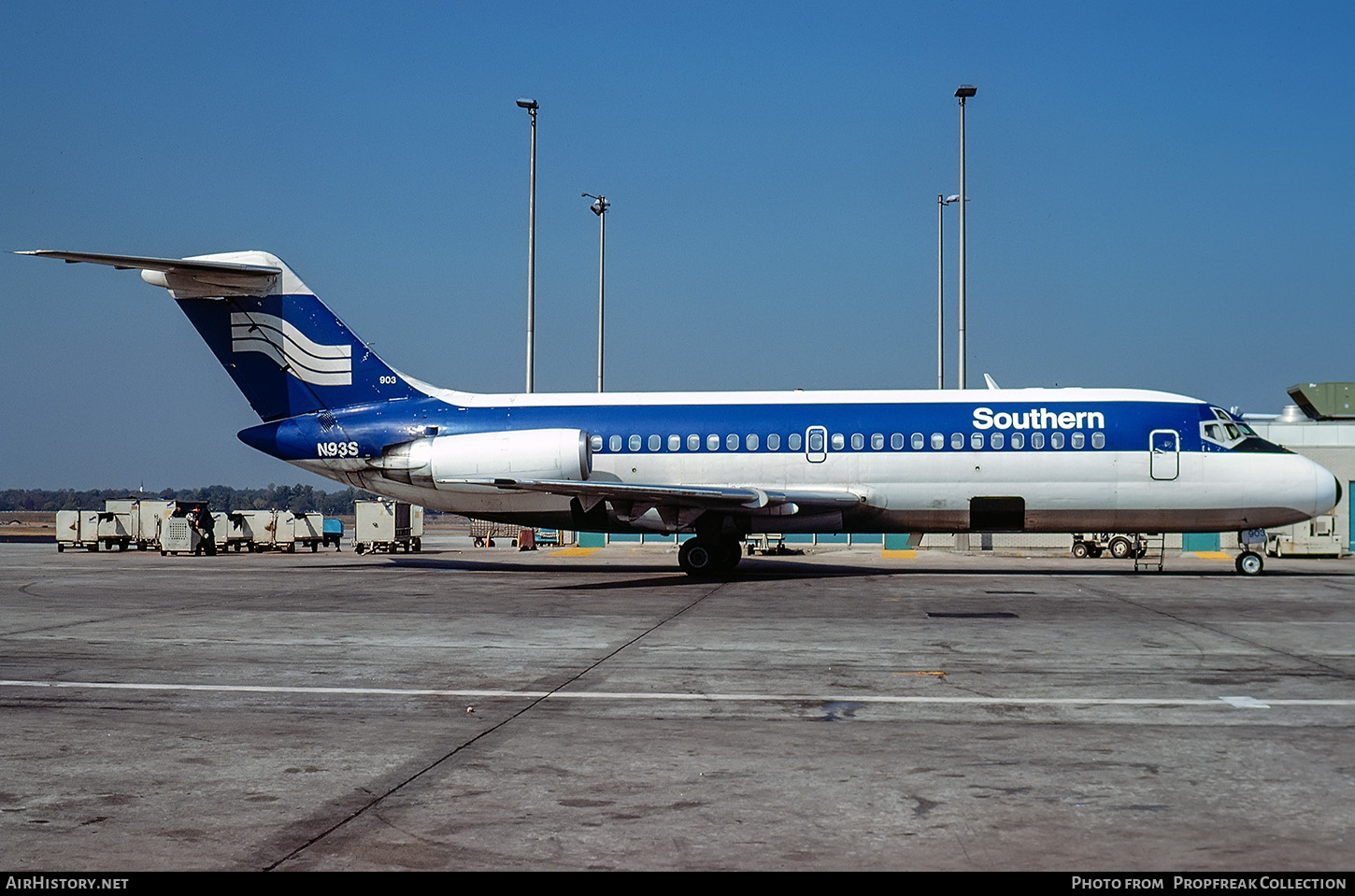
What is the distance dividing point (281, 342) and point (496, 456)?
6.33m

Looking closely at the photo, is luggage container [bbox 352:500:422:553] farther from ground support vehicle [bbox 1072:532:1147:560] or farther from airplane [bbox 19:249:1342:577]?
ground support vehicle [bbox 1072:532:1147:560]

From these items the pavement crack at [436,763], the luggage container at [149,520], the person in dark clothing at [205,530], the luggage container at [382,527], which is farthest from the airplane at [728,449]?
the luggage container at [149,520]

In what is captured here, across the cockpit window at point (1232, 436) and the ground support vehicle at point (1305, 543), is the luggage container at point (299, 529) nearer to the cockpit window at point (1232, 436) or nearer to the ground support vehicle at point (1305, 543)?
the cockpit window at point (1232, 436)

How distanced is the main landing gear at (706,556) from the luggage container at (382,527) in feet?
56.1

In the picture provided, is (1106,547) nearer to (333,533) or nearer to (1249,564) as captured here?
(1249,564)

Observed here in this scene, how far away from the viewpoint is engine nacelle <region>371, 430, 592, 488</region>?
2516cm

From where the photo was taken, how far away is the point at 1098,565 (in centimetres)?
3052

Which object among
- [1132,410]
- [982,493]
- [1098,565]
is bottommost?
[1098,565]

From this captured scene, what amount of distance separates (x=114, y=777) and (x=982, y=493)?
20.6 m

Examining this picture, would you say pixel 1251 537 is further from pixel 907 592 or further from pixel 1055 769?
pixel 1055 769

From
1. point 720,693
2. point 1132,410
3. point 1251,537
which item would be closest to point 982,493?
point 1132,410

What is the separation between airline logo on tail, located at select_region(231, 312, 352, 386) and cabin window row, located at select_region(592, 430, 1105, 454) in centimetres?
658

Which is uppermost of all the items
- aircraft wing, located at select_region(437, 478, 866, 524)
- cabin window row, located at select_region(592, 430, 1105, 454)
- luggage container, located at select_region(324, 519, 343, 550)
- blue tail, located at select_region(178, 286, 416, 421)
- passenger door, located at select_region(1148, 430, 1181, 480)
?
blue tail, located at select_region(178, 286, 416, 421)

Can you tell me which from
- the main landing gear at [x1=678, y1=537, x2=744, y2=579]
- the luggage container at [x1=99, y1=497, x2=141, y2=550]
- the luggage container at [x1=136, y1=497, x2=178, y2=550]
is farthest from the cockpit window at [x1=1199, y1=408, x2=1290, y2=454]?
the luggage container at [x1=99, y1=497, x2=141, y2=550]
